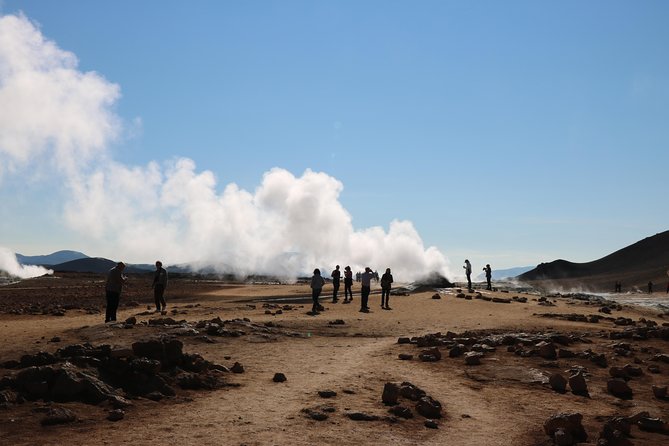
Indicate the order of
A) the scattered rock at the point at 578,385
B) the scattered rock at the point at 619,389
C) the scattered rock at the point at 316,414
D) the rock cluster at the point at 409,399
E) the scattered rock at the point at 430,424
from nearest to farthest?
the scattered rock at the point at 316,414, the scattered rock at the point at 430,424, the rock cluster at the point at 409,399, the scattered rock at the point at 578,385, the scattered rock at the point at 619,389

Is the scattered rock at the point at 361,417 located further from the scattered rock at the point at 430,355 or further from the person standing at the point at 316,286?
the person standing at the point at 316,286

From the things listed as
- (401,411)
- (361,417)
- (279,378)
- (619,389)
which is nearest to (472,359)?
(619,389)

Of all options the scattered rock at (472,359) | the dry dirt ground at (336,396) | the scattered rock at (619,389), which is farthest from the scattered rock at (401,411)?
the scattered rock at (619,389)

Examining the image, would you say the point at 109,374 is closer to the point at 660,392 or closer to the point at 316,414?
the point at 316,414

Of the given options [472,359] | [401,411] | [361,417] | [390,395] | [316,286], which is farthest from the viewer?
[316,286]

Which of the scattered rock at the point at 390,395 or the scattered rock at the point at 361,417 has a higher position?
the scattered rock at the point at 390,395

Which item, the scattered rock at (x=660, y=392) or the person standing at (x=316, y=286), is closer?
the scattered rock at (x=660, y=392)

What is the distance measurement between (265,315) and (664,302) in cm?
4101

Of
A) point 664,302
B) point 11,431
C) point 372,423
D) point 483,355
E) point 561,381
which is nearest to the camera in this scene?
point 11,431

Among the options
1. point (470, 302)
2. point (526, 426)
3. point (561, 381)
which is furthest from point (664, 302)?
point (526, 426)

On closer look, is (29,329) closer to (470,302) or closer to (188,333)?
(188,333)

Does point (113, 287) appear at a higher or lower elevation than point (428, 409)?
higher

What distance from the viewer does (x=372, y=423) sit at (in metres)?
10.2

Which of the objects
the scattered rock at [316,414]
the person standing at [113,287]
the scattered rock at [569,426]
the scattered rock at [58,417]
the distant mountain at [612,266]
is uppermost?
the distant mountain at [612,266]
